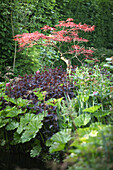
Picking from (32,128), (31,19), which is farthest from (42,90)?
(31,19)

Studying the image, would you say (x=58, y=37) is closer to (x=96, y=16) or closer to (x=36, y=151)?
(x=36, y=151)

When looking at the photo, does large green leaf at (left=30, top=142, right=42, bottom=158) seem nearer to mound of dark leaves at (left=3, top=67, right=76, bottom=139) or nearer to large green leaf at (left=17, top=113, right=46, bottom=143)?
large green leaf at (left=17, top=113, right=46, bottom=143)

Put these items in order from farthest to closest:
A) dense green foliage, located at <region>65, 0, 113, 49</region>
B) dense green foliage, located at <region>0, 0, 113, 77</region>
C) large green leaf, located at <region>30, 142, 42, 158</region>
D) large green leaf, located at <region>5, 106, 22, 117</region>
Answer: dense green foliage, located at <region>65, 0, 113, 49</region>, dense green foliage, located at <region>0, 0, 113, 77</region>, large green leaf, located at <region>5, 106, 22, 117</region>, large green leaf, located at <region>30, 142, 42, 158</region>

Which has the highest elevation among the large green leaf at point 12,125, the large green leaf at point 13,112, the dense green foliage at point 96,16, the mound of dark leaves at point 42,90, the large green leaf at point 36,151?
the dense green foliage at point 96,16

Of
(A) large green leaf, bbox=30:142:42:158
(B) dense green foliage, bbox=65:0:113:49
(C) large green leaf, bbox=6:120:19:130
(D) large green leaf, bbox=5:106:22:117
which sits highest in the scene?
(B) dense green foliage, bbox=65:0:113:49

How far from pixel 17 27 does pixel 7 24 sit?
13.3 inches

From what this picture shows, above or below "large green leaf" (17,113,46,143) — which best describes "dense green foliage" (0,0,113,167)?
above

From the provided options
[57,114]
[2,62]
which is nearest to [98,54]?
[2,62]

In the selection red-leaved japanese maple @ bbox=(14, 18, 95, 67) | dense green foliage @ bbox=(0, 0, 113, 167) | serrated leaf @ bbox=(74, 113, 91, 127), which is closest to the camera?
dense green foliage @ bbox=(0, 0, 113, 167)

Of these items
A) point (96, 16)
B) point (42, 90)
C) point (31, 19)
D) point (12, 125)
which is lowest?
point (12, 125)

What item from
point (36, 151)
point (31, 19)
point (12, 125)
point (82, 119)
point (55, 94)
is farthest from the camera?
point (31, 19)

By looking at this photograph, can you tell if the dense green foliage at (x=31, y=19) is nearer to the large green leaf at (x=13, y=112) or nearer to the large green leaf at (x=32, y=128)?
the large green leaf at (x=13, y=112)

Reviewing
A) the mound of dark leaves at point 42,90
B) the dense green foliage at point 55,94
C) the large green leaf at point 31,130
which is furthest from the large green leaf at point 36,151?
the mound of dark leaves at point 42,90

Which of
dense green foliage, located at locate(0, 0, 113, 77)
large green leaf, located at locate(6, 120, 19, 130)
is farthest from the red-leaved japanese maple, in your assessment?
large green leaf, located at locate(6, 120, 19, 130)
